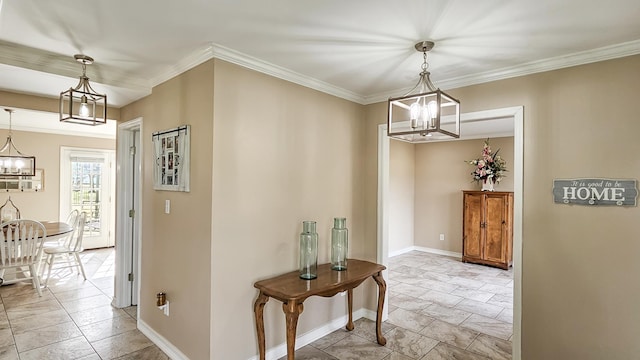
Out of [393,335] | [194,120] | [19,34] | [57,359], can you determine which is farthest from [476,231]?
[19,34]

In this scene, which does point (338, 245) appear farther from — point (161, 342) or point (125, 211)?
point (125, 211)

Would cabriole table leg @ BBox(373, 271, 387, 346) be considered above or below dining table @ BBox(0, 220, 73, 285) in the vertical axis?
below

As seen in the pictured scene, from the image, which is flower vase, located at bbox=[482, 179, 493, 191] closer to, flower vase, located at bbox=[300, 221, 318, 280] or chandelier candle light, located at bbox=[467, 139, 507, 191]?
chandelier candle light, located at bbox=[467, 139, 507, 191]

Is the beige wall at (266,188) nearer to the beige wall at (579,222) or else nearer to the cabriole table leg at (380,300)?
the cabriole table leg at (380,300)

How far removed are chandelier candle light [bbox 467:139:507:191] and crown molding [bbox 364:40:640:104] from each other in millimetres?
3397

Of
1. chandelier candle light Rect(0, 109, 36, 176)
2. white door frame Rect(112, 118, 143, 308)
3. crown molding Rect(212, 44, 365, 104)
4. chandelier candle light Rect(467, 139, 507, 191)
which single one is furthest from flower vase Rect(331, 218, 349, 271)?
chandelier candle light Rect(0, 109, 36, 176)

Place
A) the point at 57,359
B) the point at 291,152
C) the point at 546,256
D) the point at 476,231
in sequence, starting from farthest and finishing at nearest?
A: the point at 476,231 → the point at 291,152 → the point at 57,359 → the point at 546,256

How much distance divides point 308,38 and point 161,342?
279 cm

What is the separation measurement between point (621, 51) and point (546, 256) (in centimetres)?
151

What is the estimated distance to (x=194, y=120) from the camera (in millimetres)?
2543

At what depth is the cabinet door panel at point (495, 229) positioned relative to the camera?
5656 mm

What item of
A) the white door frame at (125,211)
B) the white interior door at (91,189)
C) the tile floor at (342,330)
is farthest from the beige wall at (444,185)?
the white interior door at (91,189)

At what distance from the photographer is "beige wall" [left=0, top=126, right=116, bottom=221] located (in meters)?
5.90

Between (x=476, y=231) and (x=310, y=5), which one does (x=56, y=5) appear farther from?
(x=476, y=231)
